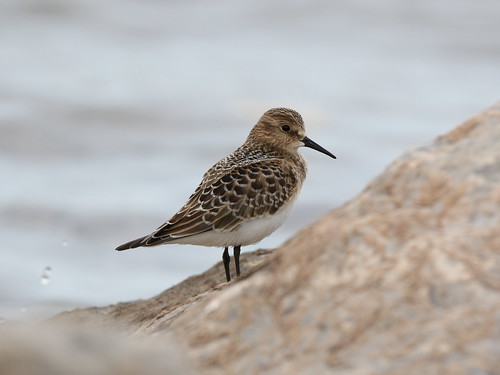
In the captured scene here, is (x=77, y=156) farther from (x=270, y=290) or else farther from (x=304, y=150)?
(x=270, y=290)

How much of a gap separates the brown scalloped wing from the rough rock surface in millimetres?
3010

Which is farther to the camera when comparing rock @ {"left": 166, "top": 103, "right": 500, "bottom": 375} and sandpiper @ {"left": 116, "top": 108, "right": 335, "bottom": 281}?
sandpiper @ {"left": 116, "top": 108, "right": 335, "bottom": 281}

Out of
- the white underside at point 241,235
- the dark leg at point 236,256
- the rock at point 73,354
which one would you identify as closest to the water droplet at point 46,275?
the white underside at point 241,235

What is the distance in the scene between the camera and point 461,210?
4219 millimetres

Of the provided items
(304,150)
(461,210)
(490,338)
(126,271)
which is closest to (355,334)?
(490,338)

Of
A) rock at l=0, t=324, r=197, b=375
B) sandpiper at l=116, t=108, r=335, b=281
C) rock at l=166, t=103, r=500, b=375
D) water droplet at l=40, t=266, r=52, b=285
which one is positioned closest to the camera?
rock at l=0, t=324, r=197, b=375

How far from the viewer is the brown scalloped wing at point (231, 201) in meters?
7.67

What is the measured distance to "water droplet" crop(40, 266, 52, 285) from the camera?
11146 millimetres

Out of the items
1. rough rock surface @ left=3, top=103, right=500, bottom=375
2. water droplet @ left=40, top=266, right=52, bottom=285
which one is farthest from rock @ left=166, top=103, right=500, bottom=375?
water droplet @ left=40, top=266, right=52, bottom=285

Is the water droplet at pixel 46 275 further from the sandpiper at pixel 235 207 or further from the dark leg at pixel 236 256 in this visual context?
the dark leg at pixel 236 256

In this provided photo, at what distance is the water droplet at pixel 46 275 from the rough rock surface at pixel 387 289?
6720 mm

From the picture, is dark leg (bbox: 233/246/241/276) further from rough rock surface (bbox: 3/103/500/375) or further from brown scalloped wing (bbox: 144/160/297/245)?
rough rock surface (bbox: 3/103/500/375)

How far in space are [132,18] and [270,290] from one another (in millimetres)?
16244

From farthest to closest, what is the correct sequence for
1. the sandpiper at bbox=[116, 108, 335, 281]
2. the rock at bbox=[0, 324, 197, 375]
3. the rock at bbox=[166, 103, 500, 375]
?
the sandpiper at bbox=[116, 108, 335, 281] < the rock at bbox=[166, 103, 500, 375] < the rock at bbox=[0, 324, 197, 375]
